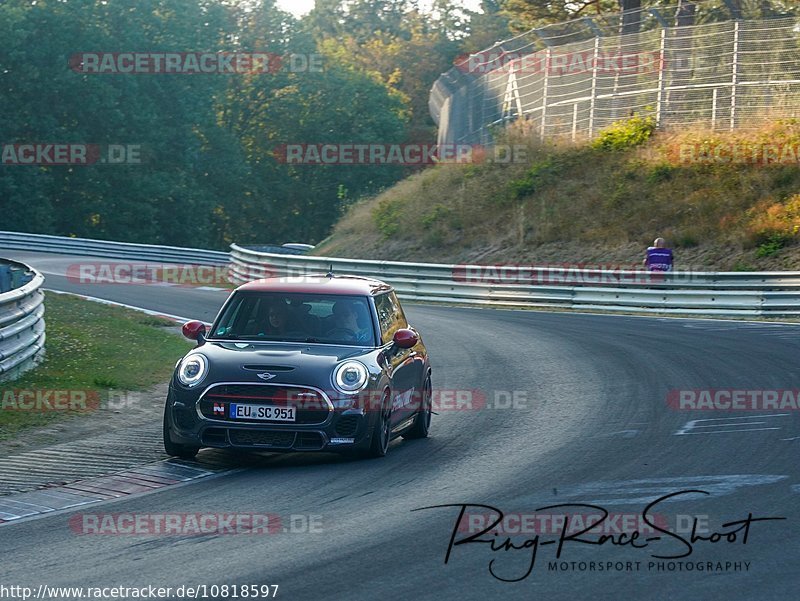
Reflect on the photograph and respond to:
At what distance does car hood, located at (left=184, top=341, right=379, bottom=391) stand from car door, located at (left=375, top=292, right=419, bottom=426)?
36 centimetres

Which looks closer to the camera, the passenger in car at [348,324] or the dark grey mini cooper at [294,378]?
the dark grey mini cooper at [294,378]

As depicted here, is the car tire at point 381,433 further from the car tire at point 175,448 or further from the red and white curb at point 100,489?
the car tire at point 175,448

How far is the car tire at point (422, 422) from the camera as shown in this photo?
11430mm

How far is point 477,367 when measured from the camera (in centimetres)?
1697

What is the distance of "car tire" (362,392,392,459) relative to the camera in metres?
10.0

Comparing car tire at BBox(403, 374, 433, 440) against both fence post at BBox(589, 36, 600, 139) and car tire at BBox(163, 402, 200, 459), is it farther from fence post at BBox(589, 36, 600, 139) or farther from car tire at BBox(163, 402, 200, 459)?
fence post at BBox(589, 36, 600, 139)

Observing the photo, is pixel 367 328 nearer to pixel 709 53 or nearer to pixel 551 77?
pixel 709 53

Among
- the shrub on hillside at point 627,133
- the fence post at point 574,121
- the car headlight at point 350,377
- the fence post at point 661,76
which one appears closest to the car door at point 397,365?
the car headlight at point 350,377

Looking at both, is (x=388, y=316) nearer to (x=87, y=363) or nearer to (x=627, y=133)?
(x=87, y=363)

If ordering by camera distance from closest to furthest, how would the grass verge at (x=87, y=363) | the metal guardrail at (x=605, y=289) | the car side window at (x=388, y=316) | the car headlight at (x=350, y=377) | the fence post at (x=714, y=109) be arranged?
the car headlight at (x=350, y=377) → the car side window at (x=388, y=316) → the grass verge at (x=87, y=363) → the metal guardrail at (x=605, y=289) → the fence post at (x=714, y=109)

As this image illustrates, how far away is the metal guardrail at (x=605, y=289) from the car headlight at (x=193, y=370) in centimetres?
1591

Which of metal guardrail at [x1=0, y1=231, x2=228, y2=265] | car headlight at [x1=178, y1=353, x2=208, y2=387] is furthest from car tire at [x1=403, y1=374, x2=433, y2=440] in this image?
metal guardrail at [x1=0, y1=231, x2=228, y2=265]

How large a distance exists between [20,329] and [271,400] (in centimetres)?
513

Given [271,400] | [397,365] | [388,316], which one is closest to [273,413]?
[271,400]
